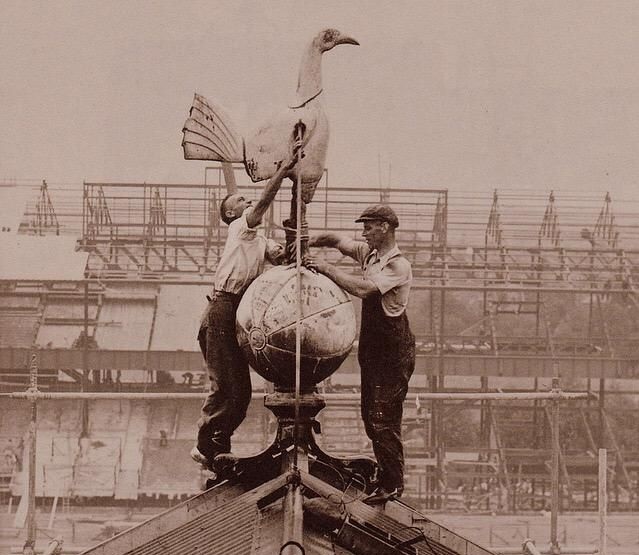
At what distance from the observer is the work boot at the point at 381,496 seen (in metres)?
6.28

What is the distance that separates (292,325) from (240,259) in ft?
2.55

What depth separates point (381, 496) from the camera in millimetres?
6336

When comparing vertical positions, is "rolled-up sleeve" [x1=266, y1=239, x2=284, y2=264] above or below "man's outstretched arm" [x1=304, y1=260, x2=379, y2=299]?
above

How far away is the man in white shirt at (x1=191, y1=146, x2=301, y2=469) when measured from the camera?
6.61 metres

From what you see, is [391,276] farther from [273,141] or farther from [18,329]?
[18,329]

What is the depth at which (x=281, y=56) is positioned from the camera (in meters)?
36.3

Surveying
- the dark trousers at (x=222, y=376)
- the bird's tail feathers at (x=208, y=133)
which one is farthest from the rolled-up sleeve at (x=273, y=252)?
the bird's tail feathers at (x=208, y=133)

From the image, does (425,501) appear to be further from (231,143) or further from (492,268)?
(231,143)

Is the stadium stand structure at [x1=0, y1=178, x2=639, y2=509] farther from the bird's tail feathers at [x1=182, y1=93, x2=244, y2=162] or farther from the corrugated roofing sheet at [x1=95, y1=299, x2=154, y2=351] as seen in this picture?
the bird's tail feathers at [x1=182, y1=93, x2=244, y2=162]

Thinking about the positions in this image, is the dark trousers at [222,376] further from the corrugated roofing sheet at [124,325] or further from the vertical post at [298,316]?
the corrugated roofing sheet at [124,325]

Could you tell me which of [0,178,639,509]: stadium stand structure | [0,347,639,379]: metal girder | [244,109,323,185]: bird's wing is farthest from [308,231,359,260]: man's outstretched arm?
→ [0,347,639,379]: metal girder

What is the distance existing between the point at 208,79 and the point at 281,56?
2.92 meters

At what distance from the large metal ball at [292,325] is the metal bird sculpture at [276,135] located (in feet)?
2.47

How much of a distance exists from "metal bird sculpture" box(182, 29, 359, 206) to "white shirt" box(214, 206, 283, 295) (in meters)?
0.34
